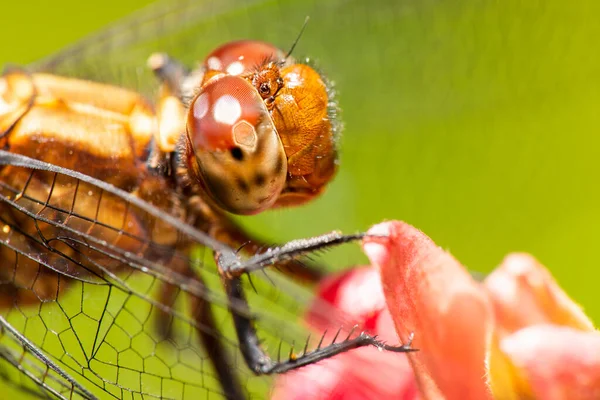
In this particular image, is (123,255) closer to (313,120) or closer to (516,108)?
(313,120)

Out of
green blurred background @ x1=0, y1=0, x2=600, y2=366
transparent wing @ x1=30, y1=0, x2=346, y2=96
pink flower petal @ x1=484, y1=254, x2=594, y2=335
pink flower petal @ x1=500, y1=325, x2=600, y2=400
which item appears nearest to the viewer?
pink flower petal @ x1=500, y1=325, x2=600, y2=400

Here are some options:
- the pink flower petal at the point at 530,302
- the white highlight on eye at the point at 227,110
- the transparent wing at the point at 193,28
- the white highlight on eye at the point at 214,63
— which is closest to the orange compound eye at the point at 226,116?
the white highlight on eye at the point at 227,110

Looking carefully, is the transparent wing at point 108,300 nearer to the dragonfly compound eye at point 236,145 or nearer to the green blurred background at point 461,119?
the dragonfly compound eye at point 236,145

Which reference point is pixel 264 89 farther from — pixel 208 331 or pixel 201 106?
pixel 208 331

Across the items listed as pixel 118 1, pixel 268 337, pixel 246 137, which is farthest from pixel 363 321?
pixel 118 1

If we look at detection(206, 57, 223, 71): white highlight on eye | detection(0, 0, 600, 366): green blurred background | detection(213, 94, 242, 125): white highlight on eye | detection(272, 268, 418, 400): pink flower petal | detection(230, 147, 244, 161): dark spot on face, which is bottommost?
detection(272, 268, 418, 400): pink flower petal

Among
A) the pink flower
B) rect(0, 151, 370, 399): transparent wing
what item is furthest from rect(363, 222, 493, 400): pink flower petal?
rect(0, 151, 370, 399): transparent wing

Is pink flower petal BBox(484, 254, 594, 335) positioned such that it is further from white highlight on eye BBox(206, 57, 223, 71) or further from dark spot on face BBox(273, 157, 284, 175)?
white highlight on eye BBox(206, 57, 223, 71)

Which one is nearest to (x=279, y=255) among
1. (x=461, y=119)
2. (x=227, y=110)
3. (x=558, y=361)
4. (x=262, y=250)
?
(x=262, y=250)
